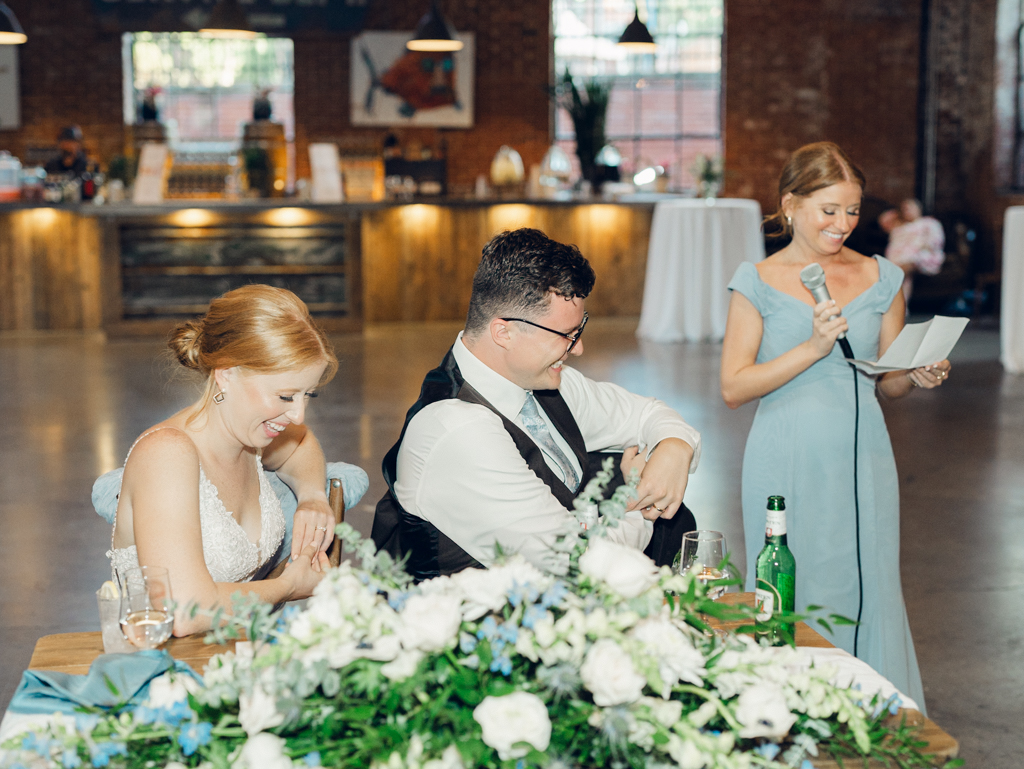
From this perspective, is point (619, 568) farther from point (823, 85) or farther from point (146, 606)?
point (823, 85)

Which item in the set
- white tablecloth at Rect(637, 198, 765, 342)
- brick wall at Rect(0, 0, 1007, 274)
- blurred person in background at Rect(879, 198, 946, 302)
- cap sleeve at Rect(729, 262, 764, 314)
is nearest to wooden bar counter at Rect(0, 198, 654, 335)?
white tablecloth at Rect(637, 198, 765, 342)

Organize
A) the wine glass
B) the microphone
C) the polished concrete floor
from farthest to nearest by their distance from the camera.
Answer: the polished concrete floor → the microphone → the wine glass

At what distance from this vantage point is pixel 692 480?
4.84m

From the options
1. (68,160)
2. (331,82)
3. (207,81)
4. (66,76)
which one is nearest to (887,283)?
(68,160)

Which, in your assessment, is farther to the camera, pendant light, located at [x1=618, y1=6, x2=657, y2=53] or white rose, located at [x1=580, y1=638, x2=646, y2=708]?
pendant light, located at [x1=618, y1=6, x2=657, y2=53]

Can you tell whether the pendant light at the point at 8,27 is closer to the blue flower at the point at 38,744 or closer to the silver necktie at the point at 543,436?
the silver necktie at the point at 543,436

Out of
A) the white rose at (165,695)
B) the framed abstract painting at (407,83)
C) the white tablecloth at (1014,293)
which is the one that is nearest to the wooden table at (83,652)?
the white rose at (165,695)

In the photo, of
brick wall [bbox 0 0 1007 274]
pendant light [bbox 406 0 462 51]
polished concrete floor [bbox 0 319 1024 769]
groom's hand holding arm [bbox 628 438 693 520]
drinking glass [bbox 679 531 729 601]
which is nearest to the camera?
drinking glass [bbox 679 531 729 601]

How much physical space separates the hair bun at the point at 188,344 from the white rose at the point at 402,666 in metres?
1.10

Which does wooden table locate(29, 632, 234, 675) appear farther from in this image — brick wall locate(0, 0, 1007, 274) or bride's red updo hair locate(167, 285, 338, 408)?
brick wall locate(0, 0, 1007, 274)

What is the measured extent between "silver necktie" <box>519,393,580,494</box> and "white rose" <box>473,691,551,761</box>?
1126mm

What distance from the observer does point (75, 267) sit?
9375 mm

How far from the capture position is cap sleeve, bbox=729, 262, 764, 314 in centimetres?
253

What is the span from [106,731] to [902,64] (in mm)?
11444
